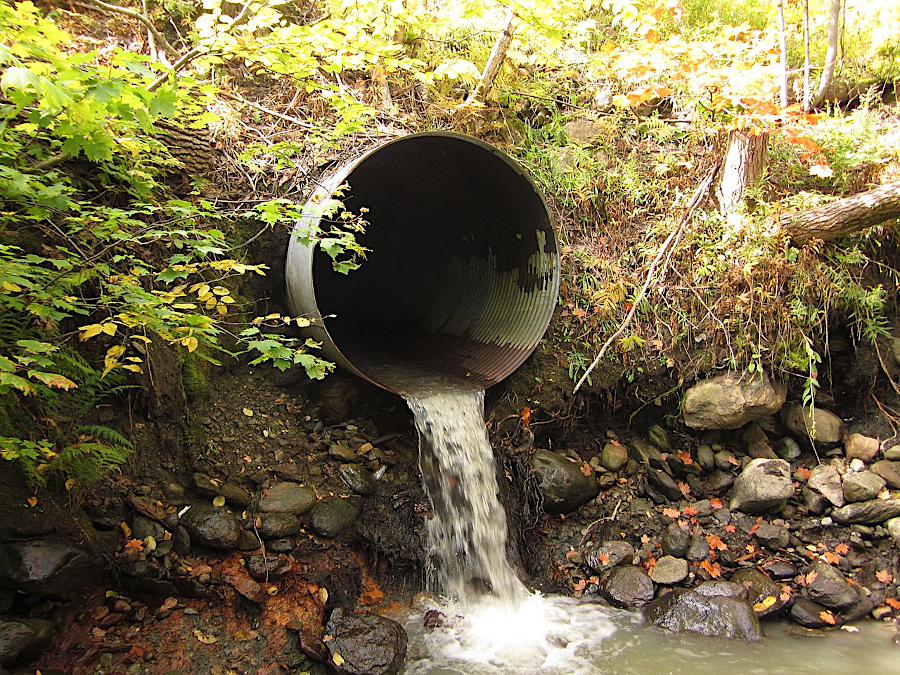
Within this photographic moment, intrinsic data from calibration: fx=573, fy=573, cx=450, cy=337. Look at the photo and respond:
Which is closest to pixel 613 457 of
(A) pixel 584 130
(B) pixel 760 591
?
(B) pixel 760 591

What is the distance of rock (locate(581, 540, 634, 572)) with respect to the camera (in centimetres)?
424

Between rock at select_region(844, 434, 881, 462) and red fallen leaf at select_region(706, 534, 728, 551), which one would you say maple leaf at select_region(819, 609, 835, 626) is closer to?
red fallen leaf at select_region(706, 534, 728, 551)

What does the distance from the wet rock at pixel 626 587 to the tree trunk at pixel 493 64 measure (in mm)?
4320

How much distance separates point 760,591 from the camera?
12.7 feet

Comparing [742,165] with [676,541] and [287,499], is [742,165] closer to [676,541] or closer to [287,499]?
[676,541]

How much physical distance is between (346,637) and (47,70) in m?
3.05

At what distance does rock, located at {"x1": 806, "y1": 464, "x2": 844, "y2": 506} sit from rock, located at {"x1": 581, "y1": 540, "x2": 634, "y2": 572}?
153 centimetres

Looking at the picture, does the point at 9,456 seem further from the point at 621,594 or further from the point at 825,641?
the point at 825,641

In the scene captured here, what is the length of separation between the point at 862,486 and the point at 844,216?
82.9 inches

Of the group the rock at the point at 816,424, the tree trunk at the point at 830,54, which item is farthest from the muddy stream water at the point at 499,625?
the tree trunk at the point at 830,54

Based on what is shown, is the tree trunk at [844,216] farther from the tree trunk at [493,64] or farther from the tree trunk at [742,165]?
the tree trunk at [493,64]

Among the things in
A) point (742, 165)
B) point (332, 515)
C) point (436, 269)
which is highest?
point (742, 165)

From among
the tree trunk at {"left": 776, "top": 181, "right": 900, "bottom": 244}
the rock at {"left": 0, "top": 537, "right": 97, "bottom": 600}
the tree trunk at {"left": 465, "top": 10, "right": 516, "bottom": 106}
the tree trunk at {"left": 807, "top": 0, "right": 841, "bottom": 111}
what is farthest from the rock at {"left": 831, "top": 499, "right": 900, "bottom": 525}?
the rock at {"left": 0, "top": 537, "right": 97, "bottom": 600}

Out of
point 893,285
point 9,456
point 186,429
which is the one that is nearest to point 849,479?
point 893,285
